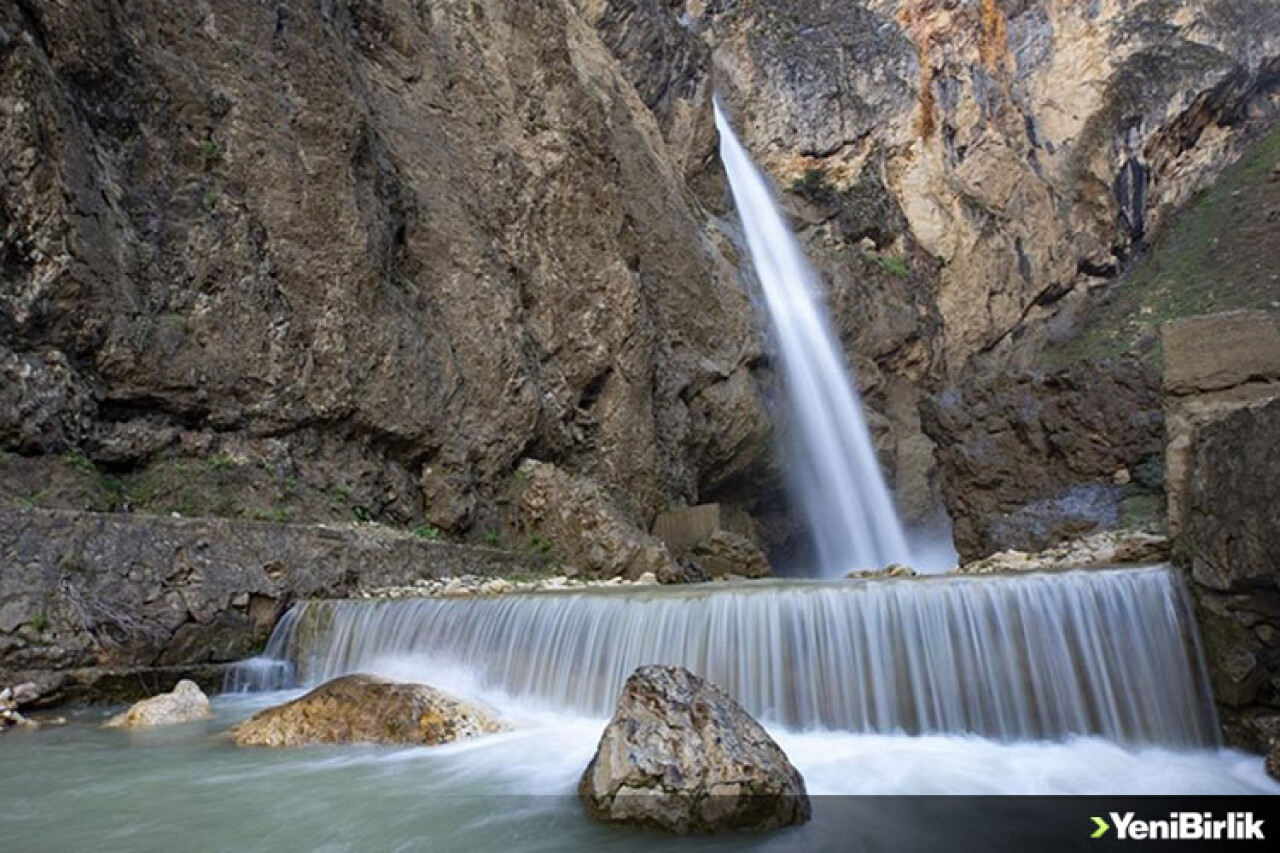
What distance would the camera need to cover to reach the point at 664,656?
6.54 metres

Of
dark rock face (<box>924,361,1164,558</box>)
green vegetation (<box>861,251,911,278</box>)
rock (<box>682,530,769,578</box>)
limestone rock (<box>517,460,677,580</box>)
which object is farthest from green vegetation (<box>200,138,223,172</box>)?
green vegetation (<box>861,251,911,278</box>)

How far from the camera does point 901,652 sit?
230 inches

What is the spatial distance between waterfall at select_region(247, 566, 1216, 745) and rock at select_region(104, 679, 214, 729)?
1730 mm

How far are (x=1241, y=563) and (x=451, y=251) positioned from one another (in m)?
11.8

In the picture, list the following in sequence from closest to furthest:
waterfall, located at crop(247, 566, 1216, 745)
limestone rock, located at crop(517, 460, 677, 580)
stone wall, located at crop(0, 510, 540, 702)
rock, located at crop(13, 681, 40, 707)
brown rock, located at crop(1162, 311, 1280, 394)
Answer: waterfall, located at crop(247, 566, 1216, 745), brown rock, located at crop(1162, 311, 1280, 394), rock, located at crop(13, 681, 40, 707), stone wall, located at crop(0, 510, 540, 702), limestone rock, located at crop(517, 460, 677, 580)

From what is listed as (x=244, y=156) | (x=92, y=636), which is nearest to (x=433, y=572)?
(x=92, y=636)

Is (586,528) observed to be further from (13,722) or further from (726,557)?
(13,722)

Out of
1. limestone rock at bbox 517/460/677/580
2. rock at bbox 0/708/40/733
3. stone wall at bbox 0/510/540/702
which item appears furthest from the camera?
limestone rock at bbox 517/460/677/580

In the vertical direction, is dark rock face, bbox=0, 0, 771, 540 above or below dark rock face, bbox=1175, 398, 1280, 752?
above

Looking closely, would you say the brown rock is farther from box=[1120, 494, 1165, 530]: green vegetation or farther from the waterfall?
box=[1120, 494, 1165, 530]: green vegetation

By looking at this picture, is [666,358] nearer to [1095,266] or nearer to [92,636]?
[92,636]

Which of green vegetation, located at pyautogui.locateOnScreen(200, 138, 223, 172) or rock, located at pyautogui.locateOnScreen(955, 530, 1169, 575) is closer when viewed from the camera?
rock, located at pyautogui.locateOnScreen(955, 530, 1169, 575)

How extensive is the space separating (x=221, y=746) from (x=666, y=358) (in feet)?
44.5

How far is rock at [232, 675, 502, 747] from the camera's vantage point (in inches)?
222
